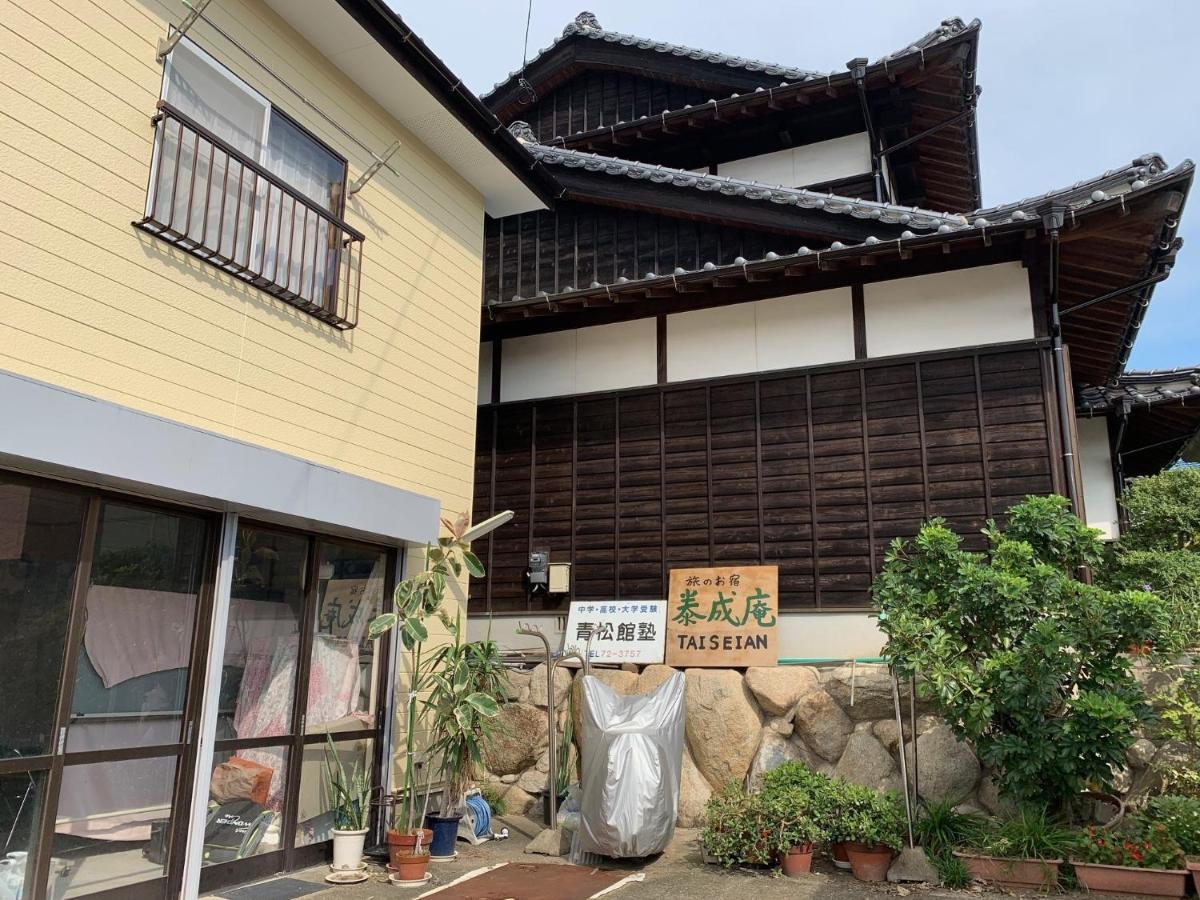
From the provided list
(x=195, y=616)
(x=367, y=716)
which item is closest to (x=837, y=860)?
(x=367, y=716)

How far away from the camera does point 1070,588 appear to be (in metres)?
6.39

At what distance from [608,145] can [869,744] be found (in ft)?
30.6

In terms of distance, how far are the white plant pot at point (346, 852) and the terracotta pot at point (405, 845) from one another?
236 mm

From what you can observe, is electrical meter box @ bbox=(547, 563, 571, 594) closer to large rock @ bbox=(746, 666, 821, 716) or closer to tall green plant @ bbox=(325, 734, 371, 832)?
A: large rock @ bbox=(746, 666, 821, 716)

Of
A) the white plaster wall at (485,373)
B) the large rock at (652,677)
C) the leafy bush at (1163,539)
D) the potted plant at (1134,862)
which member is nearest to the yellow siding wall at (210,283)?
the white plaster wall at (485,373)

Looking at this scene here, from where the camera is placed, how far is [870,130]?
440 inches

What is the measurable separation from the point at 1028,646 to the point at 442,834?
15.2ft

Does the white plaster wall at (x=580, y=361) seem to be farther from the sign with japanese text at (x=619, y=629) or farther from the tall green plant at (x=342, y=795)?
the tall green plant at (x=342, y=795)

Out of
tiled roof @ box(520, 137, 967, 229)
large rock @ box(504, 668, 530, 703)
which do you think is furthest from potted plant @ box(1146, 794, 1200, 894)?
large rock @ box(504, 668, 530, 703)

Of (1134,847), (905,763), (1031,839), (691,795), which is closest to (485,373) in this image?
(691,795)

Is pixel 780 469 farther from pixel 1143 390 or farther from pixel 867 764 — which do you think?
pixel 1143 390

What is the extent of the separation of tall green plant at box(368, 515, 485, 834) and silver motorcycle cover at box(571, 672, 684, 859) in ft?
4.21

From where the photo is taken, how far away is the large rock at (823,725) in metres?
7.69

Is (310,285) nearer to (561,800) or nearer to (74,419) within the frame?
(74,419)
